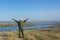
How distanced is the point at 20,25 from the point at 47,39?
322 centimetres

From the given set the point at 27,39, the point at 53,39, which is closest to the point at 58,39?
the point at 53,39

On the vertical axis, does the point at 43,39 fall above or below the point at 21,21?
below

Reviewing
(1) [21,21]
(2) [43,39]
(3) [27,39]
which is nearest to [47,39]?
(2) [43,39]

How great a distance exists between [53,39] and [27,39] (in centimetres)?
272

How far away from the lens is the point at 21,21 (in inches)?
742

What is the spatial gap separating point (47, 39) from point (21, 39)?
8.95ft

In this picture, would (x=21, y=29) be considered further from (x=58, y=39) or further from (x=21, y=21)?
(x=58, y=39)

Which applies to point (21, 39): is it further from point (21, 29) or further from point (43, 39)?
point (43, 39)

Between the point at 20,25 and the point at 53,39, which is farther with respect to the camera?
the point at 53,39

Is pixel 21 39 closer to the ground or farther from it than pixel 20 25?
closer to the ground

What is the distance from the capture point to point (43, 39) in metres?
19.6

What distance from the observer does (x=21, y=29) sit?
18922 mm

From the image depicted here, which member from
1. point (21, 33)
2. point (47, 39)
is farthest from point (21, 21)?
point (47, 39)

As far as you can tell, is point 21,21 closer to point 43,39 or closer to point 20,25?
point 20,25
